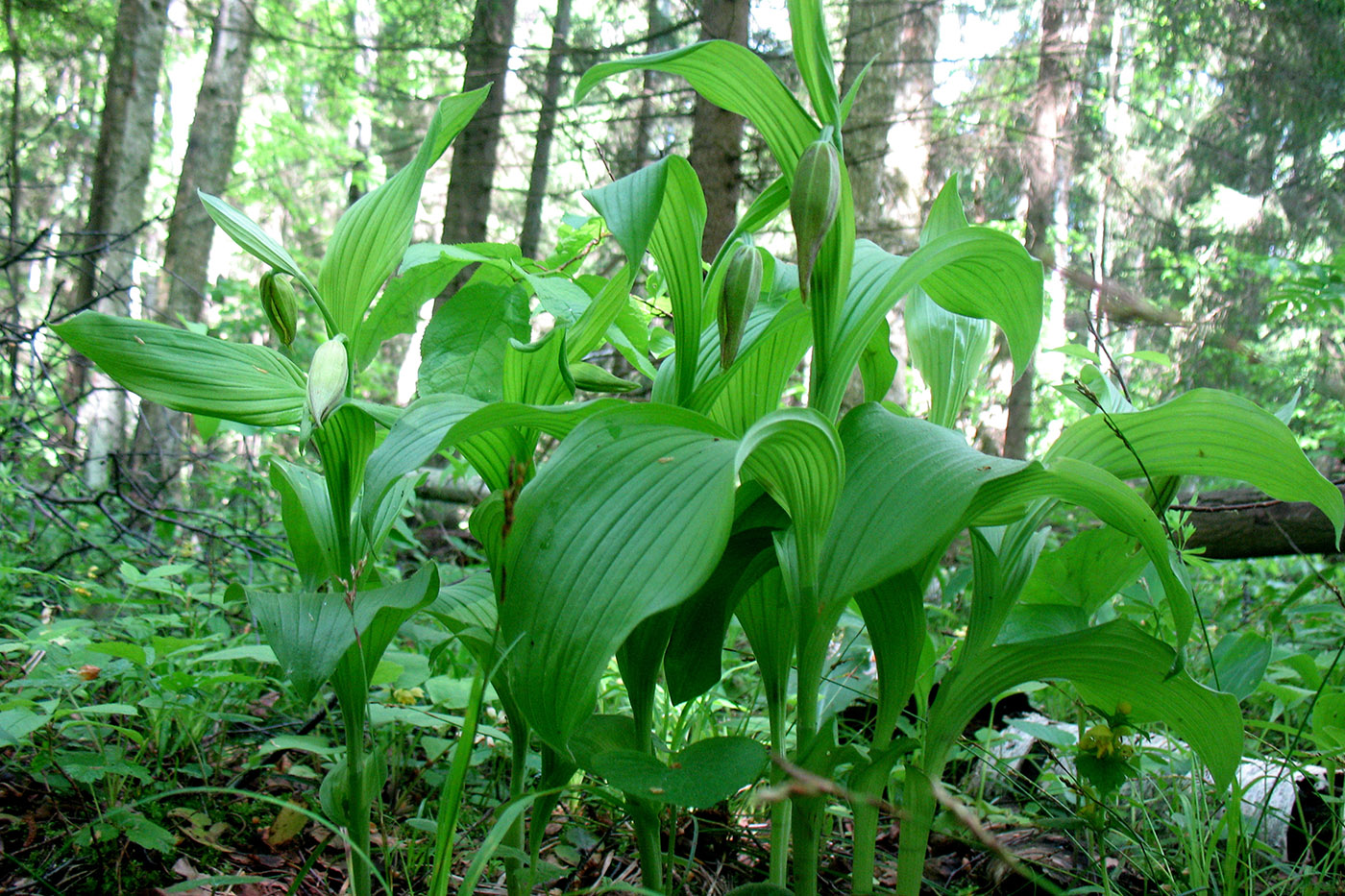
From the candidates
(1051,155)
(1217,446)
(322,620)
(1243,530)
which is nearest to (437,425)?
(322,620)

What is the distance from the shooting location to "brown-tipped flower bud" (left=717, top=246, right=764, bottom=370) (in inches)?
31.4

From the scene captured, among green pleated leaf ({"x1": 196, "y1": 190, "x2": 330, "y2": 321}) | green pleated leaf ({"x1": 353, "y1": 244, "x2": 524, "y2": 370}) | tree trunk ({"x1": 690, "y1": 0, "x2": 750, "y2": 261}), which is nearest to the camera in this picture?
green pleated leaf ({"x1": 196, "y1": 190, "x2": 330, "y2": 321})

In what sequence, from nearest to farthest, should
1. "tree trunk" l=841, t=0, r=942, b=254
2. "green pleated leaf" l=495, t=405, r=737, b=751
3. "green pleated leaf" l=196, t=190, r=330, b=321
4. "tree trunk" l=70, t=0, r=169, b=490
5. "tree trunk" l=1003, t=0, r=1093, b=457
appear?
"green pleated leaf" l=495, t=405, r=737, b=751, "green pleated leaf" l=196, t=190, r=330, b=321, "tree trunk" l=70, t=0, r=169, b=490, "tree trunk" l=841, t=0, r=942, b=254, "tree trunk" l=1003, t=0, r=1093, b=457

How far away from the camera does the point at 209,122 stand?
6371 millimetres

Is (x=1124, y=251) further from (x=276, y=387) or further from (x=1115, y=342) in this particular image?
(x=276, y=387)

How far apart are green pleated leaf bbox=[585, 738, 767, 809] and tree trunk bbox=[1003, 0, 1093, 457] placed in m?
6.08

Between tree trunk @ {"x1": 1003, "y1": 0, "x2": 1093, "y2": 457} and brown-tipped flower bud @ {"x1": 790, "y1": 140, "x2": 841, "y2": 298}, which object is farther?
tree trunk @ {"x1": 1003, "y1": 0, "x2": 1093, "y2": 457}

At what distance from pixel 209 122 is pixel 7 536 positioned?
5280 mm

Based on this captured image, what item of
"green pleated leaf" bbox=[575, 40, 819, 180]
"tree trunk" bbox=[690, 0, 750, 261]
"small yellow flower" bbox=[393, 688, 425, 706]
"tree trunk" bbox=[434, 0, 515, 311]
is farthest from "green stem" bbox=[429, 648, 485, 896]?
"tree trunk" bbox=[434, 0, 515, 311]

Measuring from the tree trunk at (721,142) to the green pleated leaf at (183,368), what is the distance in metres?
2.62

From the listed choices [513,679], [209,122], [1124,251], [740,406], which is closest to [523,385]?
[740,406]

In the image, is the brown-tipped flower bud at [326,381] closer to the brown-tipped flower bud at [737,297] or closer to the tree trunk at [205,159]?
the brown-tipped flower bud at [737,297]

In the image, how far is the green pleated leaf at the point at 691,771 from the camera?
29.5 inches

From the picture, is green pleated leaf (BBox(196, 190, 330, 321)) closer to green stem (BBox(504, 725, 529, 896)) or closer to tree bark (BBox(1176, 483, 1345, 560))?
green stem (BBox(504, 725, 529, 896))
